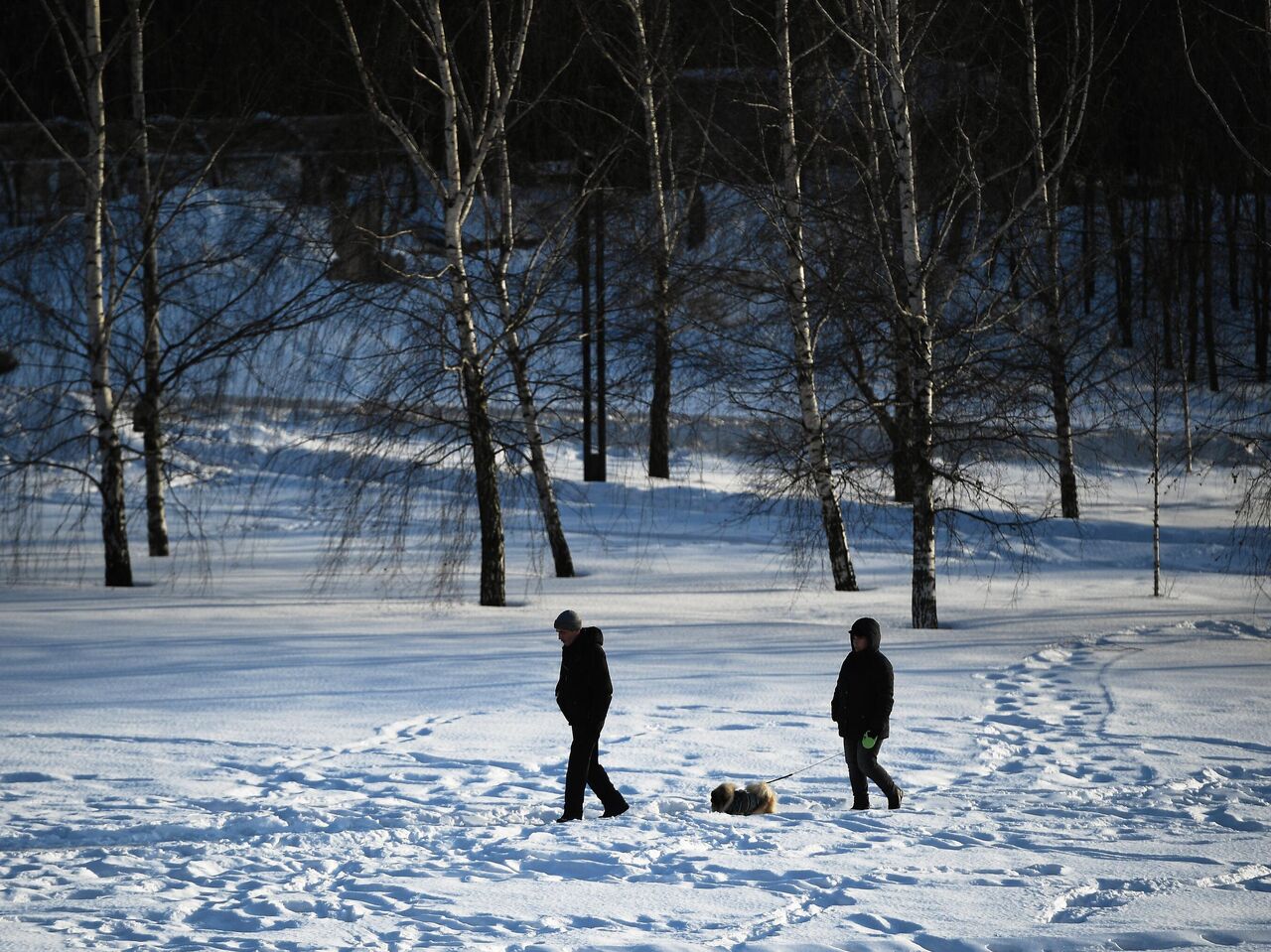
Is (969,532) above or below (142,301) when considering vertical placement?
below

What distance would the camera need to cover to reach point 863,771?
7.97m

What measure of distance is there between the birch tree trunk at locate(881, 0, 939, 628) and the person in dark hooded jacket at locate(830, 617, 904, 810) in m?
6.77

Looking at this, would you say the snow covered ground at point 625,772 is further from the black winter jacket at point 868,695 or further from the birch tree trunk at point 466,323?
the birch tree trunk at point 466,323

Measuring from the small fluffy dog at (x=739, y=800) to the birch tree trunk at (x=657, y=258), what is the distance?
38.0 feet

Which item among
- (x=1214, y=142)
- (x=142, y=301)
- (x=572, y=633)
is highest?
(x=1214, y=142)

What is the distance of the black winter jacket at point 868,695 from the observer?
7.84m

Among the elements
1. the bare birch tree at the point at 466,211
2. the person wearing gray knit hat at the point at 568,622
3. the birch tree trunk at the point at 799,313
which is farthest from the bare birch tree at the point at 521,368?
the person wearing gray knit hat at the point at 568,622

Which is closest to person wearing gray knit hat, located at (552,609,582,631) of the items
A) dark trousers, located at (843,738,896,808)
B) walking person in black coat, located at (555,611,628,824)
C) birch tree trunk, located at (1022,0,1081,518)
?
walking person in black coat, located at (555,611,628,824)

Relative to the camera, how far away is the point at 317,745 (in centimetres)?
948

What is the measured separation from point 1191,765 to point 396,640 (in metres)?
8.26

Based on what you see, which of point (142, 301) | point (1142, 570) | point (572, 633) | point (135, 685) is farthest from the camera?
point (1142, 570)

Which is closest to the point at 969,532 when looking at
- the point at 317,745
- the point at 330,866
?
the point at 317,745

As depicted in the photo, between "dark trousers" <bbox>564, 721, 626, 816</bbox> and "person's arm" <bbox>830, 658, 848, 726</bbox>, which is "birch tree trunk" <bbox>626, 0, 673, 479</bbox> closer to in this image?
"person's arm" <bbox>830, 658, 848, 726</bbox>

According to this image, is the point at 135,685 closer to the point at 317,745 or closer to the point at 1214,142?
the point at 317,745
